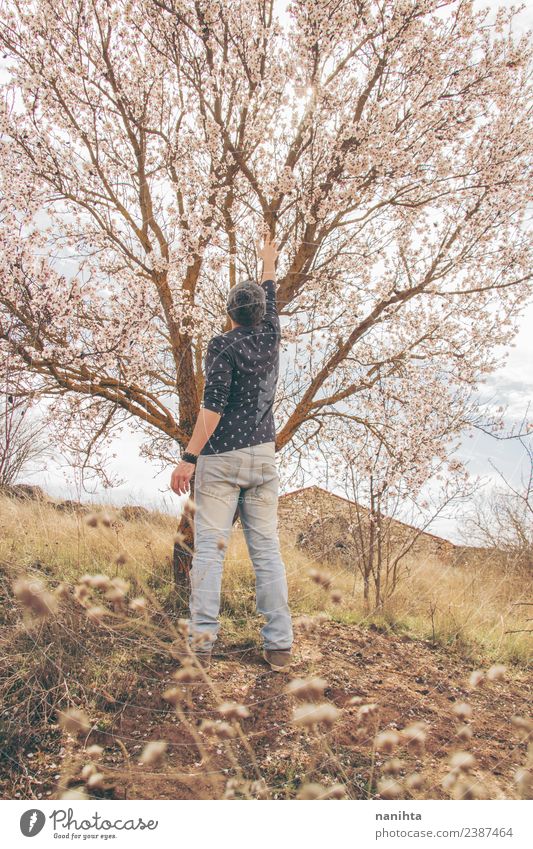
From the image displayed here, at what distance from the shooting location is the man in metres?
3.21

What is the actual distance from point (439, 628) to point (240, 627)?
195 cm

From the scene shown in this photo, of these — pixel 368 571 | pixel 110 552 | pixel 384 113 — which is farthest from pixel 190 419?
pixel 384 113

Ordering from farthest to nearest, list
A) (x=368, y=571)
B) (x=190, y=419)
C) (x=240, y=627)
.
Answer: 1. (x=368, y=571)
2. (x=190, y=419)
3. (x=240, y=627)

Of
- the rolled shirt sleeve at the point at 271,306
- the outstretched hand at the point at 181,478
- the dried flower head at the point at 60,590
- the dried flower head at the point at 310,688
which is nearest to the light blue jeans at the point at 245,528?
the outstretched hand at the point at 181,478

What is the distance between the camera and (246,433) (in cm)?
335

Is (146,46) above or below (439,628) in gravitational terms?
above

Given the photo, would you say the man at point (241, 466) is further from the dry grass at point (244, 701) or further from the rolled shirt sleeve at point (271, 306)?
the dry grass at point (244, 701)

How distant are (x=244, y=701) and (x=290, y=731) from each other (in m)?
0.42

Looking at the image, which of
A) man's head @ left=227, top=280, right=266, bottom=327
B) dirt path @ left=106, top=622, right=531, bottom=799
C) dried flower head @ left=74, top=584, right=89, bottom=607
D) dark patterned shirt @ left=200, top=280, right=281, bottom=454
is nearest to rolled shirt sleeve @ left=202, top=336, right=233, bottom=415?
dark patterned shirt @ left=200, top=280, right=281, bottom=454

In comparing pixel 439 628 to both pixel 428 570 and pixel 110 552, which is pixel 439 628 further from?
pixel 110 552

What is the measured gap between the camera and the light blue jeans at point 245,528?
3178mm

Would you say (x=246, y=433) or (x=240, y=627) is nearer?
(x=246, y=433)
